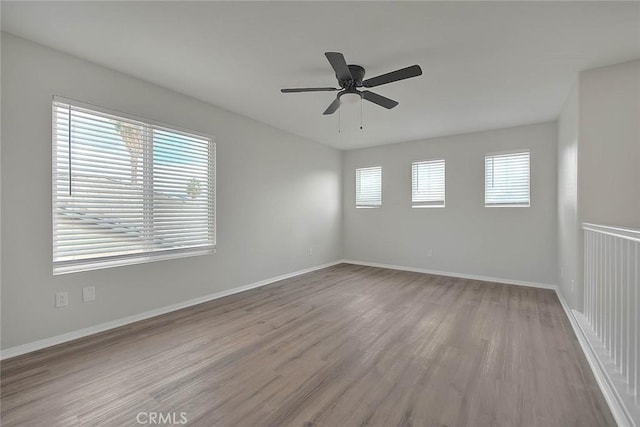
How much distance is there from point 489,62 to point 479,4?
91 centimetres

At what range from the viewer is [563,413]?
1.70m

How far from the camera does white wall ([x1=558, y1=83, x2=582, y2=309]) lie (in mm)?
2932

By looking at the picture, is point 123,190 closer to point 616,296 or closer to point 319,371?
point 319,371

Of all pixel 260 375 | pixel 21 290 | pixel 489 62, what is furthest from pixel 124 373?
pixel 489 62

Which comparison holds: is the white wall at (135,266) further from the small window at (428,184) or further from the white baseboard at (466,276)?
the small window at (428,184)

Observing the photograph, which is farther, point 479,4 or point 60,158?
point 60,158

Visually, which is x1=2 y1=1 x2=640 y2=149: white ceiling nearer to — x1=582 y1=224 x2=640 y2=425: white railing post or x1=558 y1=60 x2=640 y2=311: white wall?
x1=558 y1=60 x2=640 y2=311: white wall

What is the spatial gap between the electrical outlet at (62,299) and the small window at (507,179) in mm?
5720

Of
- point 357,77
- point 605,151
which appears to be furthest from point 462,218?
point 357,77

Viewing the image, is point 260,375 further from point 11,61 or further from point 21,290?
point 11,61

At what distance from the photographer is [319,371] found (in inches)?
83.5

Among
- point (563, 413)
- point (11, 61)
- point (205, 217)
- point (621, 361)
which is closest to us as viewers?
point (563, 413)

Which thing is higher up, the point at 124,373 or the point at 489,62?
the point at 489,62

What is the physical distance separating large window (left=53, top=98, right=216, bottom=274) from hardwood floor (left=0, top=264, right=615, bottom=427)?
2.68ft
